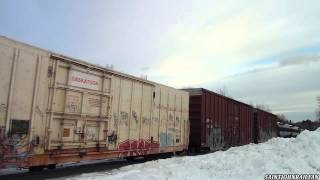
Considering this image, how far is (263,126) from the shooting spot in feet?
112

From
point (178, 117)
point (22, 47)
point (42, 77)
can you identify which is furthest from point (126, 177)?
point (178, 117)

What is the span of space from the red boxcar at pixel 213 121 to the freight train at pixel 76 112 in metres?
0.73

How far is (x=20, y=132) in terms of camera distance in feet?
30.7

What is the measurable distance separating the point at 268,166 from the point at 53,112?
6.17 m

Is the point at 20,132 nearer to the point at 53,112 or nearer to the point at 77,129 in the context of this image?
Answer: the point at 53,112

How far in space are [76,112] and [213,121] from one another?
460 inches

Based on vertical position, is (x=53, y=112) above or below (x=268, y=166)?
above

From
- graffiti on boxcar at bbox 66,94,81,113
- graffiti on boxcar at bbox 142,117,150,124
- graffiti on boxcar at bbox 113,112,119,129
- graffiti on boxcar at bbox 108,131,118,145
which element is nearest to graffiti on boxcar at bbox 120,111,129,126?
graffiti on boxcar at bbox 113,112,119,129

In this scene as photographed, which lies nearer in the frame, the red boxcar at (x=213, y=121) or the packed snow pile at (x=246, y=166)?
the packed snow pile at (x=246, y=166)

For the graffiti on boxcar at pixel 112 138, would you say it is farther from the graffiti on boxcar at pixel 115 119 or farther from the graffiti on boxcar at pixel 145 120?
the graffiti on boxcar at pixel 145 120

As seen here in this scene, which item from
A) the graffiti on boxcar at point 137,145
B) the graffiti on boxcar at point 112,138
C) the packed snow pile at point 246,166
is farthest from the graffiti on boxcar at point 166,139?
the packed snow pile at point 246,166

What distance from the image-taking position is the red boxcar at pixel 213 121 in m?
20.0

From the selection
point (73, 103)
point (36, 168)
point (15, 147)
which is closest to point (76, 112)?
point (73, 103)

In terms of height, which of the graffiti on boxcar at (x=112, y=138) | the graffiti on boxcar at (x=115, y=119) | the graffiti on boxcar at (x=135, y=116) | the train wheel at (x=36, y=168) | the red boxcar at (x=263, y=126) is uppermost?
the red boxcar at (x=263, y=126)
